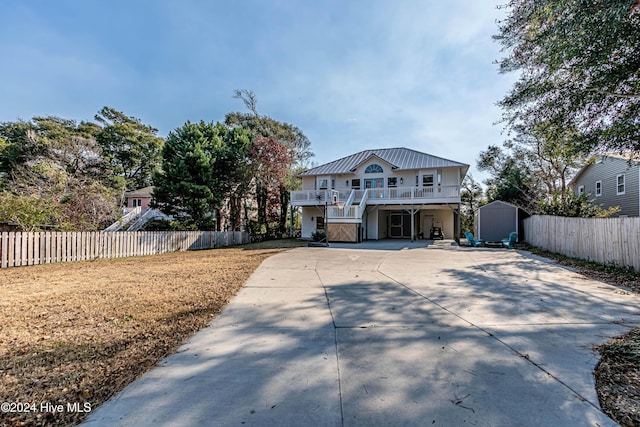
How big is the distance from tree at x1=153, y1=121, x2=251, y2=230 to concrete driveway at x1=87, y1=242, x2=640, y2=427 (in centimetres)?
1531

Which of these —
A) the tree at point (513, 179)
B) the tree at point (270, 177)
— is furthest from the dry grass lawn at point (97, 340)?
the tree at point (513, 179)

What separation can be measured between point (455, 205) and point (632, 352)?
16549 mm

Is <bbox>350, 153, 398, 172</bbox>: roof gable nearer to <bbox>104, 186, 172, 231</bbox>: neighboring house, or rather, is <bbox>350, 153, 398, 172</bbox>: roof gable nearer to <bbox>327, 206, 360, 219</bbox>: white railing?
<bbox>327, 206, 360, 219</bbox>: white railing

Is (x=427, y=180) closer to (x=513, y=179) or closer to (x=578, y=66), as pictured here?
(x=513, y=179)

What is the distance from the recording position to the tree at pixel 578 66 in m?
5.51

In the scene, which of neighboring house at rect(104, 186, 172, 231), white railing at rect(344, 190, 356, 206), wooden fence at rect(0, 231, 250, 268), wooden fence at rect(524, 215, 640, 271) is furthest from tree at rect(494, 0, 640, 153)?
neighboring house at rect(104, 186, 172, 231)

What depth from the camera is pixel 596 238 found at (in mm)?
9195

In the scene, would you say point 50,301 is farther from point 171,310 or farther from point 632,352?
point 632,352

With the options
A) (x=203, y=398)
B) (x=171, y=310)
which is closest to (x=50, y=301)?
(x=171, y=310)

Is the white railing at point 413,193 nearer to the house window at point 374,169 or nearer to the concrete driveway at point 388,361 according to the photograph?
the house window at point 374,169

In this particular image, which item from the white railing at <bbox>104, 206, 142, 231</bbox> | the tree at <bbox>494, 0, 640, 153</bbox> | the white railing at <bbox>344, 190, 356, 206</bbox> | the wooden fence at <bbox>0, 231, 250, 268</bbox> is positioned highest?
the tree at <bbox>494, 0, 640, 153</bbox>

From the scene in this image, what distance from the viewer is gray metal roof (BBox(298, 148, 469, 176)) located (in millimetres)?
19562

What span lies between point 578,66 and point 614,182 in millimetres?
15856

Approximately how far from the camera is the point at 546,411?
2.13 metres
